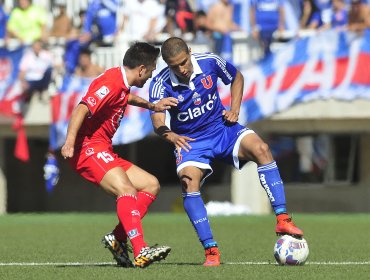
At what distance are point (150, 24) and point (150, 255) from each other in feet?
46.6

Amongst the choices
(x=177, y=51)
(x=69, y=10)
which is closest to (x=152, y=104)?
(x=177, y=51)

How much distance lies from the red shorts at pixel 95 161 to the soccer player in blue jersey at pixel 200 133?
0.56 m

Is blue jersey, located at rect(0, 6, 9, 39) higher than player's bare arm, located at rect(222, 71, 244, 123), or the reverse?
player's bare arm, located at rect(222, 71, 244, 123)

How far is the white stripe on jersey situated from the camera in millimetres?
11195

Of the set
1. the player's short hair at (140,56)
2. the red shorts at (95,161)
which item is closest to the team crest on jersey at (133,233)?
the red shorts at (95,161)

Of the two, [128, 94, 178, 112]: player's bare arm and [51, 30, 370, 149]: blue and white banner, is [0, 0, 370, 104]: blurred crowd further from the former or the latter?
[128, 94, 178, 112]: player's bare arm

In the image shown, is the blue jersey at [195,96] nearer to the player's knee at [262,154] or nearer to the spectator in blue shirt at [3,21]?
the player's knee at [262,154]

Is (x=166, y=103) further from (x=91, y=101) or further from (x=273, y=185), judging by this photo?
(x=273, y=185)

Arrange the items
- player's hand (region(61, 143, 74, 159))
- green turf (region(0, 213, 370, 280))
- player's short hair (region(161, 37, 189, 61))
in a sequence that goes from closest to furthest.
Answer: green turf (region(0, 213, 370, 280))
player's hand (region(61, 143, 74, 159))
player's short hair (region(161, 37, 189, 61))

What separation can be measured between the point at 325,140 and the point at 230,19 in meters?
5.03

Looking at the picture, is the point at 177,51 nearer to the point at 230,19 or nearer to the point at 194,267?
the point at 194,267

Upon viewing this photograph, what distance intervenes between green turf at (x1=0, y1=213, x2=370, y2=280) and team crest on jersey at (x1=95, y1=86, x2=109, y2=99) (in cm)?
151

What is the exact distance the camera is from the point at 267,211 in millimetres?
24328

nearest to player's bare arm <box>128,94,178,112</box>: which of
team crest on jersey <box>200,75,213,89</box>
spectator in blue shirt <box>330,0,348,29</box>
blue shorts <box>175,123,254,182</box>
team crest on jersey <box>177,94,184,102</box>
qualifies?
team crest on jersey <box>177,94,184,102</box>
